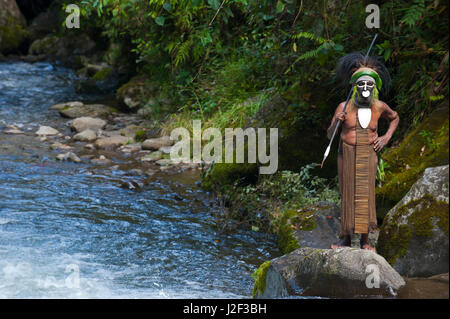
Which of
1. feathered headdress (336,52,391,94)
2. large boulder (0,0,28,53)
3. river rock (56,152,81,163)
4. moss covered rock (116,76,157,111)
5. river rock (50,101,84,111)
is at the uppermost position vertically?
large boulder (0,0,28,53)

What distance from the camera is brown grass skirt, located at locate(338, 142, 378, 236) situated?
4355mm

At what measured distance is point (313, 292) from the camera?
3838 millimetres

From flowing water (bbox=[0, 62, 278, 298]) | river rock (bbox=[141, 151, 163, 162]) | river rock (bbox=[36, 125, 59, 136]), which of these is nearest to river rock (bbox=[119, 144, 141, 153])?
river rock (bbox=[141, 151, 163, 162])

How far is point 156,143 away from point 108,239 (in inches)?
157

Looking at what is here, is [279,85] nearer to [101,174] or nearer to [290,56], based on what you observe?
[290,56]

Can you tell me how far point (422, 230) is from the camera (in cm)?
389

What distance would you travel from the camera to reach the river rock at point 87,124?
10.9 meters

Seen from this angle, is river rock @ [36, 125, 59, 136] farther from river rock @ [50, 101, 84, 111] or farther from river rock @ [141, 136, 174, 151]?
river rock @ [141, 136, 174, 151]

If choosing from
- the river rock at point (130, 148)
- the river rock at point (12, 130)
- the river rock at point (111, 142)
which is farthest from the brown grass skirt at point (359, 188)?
the river rock at point (12, 130)

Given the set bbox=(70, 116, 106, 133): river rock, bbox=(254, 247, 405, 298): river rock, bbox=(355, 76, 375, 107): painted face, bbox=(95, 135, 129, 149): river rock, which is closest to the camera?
bbox=(254, 247, 405, 298): river rock

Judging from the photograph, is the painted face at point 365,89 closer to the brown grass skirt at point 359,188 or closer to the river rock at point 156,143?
the brown grass skirt at point 359,188

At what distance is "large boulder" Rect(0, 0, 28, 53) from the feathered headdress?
15801 millimetres

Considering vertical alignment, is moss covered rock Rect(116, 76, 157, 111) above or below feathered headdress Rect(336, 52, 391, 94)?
above

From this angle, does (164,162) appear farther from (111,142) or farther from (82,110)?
(82,110)
